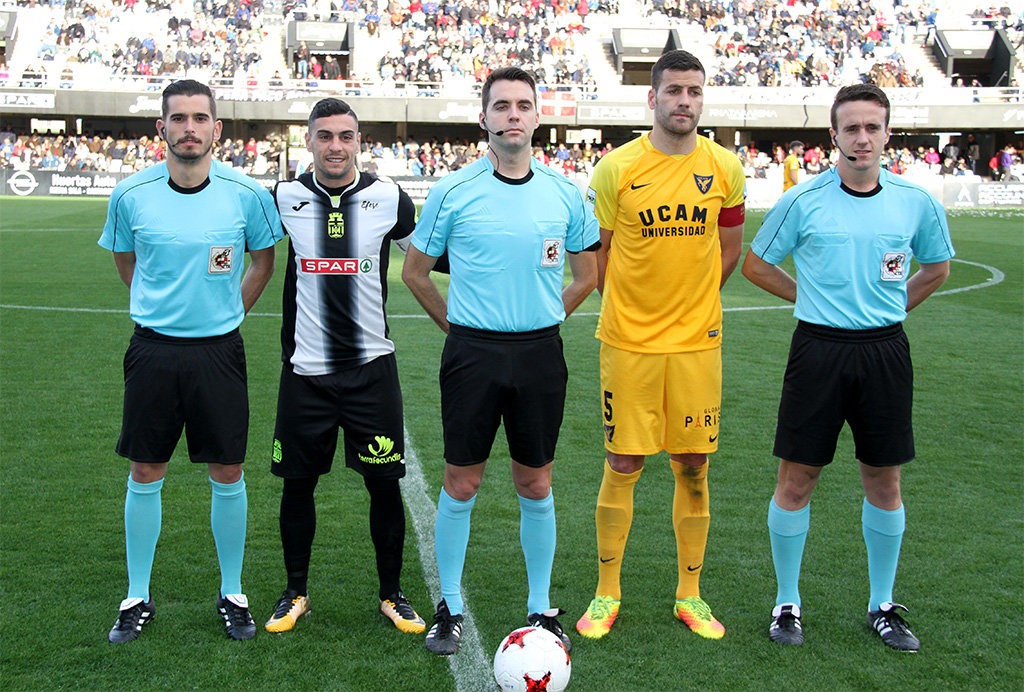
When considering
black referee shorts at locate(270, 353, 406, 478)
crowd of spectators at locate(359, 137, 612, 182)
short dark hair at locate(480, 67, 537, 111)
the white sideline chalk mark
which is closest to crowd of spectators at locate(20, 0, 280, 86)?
crowd of spectators at locate(359, 137, 612, 182)

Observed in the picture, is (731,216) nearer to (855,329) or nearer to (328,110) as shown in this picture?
(855,329)

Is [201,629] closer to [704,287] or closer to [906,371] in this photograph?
[704,287]

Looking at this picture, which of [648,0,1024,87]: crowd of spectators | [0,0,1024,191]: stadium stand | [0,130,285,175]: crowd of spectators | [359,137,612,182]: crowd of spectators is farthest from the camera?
[648,0,1024,87]: crowd of spectators

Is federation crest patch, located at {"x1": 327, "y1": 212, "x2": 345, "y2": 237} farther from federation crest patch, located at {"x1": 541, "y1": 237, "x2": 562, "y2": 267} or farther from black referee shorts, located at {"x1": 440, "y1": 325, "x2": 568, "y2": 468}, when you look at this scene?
federation crest patch, located at {"x1": 541, "y1": 237, "x2": 562, "y2": 267}

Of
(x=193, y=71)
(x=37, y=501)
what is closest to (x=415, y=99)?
(x=193, y=71)

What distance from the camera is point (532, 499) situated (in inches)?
167

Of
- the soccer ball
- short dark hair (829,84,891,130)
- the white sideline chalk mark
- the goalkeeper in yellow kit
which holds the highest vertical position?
short dark hair (829,84,891,130)

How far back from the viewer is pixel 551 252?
406 cm

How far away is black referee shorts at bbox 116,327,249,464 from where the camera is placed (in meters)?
4.12

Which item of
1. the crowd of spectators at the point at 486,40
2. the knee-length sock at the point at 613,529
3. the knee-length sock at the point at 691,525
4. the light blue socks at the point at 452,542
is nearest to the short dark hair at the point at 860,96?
the knee-length sock at the point at 691,525

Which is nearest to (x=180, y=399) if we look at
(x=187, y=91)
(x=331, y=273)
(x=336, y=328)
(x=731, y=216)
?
(x=336, y=328)

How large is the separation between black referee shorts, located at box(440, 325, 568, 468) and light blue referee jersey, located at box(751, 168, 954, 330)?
3.55 ft

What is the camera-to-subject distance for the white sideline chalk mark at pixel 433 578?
12.6ft

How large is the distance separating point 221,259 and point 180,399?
0.59m
